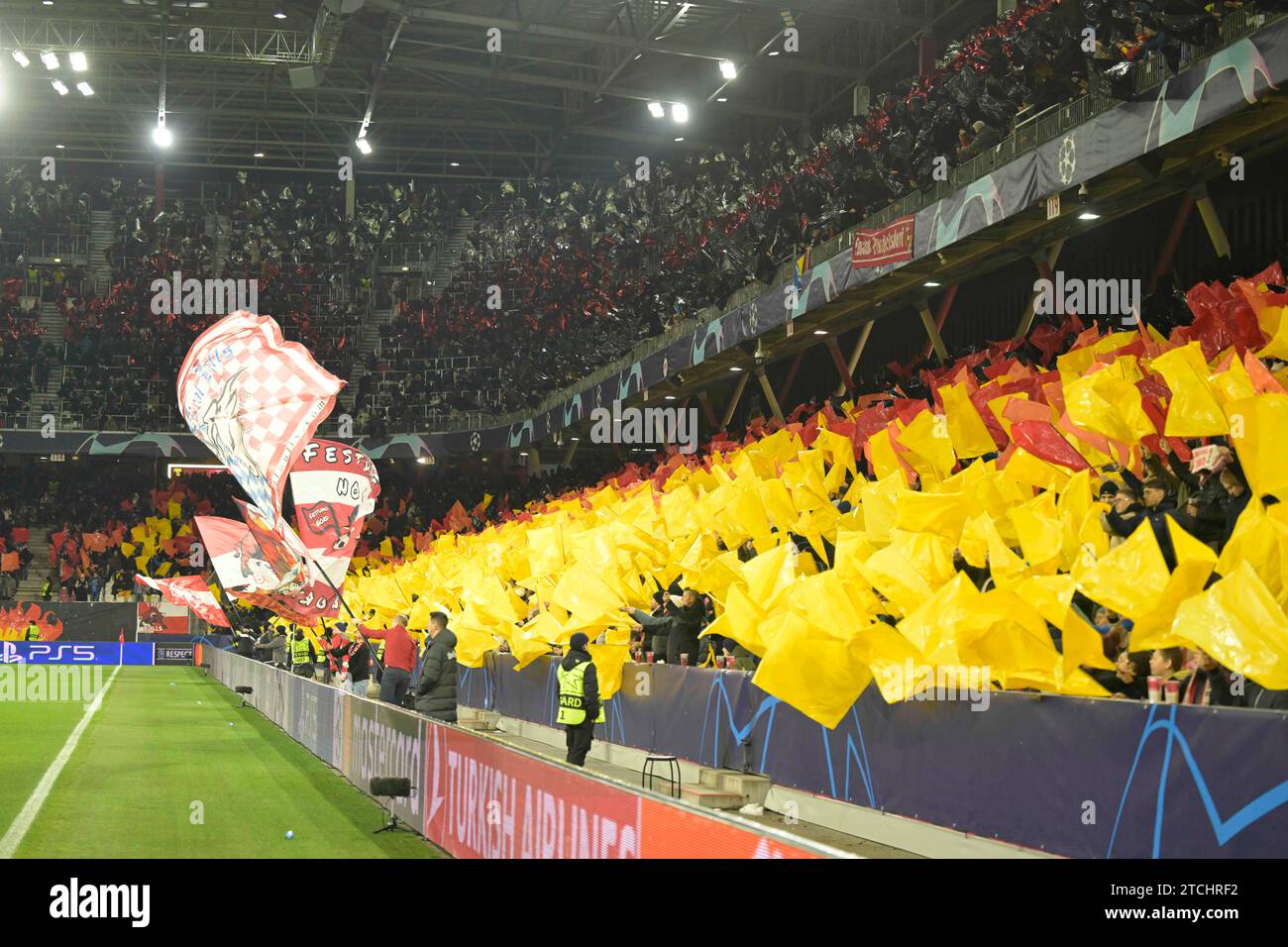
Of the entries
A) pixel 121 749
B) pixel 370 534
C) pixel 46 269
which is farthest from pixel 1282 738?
pixel 46 269

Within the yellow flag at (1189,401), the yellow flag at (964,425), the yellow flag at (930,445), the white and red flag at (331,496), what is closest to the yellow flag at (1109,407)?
the yellow flag at (1189,401)

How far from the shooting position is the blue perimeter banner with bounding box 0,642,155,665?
137ft

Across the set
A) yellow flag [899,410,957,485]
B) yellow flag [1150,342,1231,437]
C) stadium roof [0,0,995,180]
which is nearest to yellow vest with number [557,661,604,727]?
yellow flag [899,410,957,485]

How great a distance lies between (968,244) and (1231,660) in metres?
12.0

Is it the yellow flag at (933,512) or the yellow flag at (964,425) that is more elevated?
Answer: the yellow flag at (964,425)

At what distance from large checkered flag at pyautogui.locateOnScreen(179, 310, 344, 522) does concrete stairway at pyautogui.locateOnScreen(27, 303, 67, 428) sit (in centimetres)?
3074

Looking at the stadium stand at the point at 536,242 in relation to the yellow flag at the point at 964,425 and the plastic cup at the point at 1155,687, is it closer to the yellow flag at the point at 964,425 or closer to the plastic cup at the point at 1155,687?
the yellow flag at the point at 964,425

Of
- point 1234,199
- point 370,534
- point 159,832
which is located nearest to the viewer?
point 159,832

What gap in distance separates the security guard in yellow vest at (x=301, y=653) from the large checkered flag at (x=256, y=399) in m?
8.91

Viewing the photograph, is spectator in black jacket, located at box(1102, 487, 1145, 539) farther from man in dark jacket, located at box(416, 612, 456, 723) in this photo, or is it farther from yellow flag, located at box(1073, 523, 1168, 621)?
man in dark jacket, located at box(416, 612, 456, 723)

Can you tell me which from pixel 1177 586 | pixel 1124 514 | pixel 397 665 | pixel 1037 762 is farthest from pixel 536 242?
pixel 1177 586

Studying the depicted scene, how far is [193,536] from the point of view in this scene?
48.2 m

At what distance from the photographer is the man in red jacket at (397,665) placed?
59.9 feet

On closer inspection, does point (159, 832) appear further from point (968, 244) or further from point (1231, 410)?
point (968, 244)
